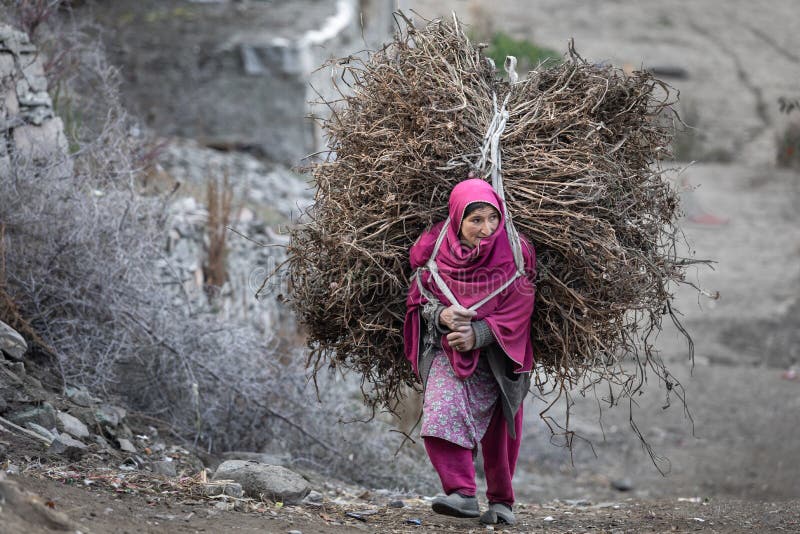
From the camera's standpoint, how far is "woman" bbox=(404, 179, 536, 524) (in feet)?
13.2

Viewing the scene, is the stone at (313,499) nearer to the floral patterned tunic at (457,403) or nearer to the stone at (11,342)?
the floral patterned tunic at (457,403)

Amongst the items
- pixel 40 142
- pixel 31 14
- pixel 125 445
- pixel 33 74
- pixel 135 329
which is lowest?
pixel 125 445

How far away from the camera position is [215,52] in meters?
11.0

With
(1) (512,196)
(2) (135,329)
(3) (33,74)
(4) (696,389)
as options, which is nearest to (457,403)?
(1) (512,196)

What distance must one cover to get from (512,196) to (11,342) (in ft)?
8.42

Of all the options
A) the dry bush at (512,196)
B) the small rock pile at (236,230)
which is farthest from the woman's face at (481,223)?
the small rock pile at (236,230)

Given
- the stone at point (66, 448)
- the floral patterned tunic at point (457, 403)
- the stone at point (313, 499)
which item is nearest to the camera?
the floral patterned tunic at point (457, 403)

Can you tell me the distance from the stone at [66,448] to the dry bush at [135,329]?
805 mm

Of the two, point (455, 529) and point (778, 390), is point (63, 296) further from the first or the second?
point (778, 390)

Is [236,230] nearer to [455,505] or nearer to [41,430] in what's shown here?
[41,430]

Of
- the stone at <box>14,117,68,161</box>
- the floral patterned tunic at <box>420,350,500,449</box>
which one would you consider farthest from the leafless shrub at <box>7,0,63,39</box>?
the floral patterned tunic at <box>420,350,500,449</box>

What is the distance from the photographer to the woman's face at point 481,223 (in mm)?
3963

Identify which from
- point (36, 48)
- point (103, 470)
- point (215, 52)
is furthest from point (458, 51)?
point (215, 52)

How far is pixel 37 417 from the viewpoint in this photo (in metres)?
4.46
